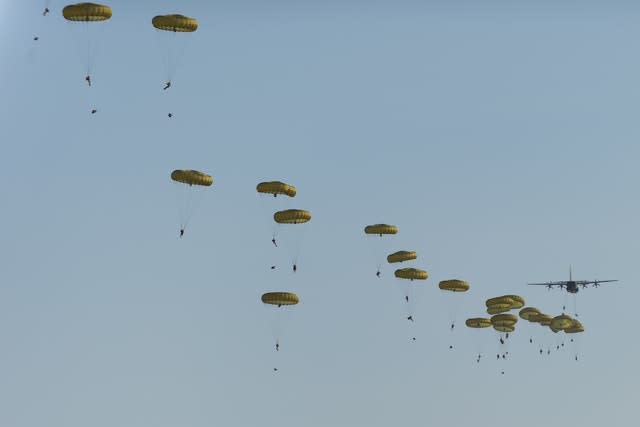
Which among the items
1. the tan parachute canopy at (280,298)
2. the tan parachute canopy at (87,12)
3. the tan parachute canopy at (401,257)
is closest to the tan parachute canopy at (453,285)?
the tan parachute canopy at (401,257)

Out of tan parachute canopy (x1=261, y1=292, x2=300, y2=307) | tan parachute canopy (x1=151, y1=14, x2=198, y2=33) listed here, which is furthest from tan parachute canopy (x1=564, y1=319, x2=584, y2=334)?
tan parachute canopy (x1=151, y1=14, x2=198, y2=33)

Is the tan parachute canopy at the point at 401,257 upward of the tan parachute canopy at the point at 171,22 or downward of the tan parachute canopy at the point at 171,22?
downward

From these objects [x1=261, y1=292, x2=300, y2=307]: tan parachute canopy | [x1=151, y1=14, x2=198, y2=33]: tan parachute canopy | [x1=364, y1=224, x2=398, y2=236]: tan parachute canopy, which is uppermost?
[x1=151, y1=14, x2=198, y2=33]: tan parachute canopy

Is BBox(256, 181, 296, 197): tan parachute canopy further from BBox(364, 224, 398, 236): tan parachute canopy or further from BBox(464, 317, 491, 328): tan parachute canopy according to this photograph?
BBox(464, 317, 491, 328): tan parachute canopy

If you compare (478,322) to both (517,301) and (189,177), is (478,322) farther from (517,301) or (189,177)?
(189,177)

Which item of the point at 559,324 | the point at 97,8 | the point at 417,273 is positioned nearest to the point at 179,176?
the point at 97,8

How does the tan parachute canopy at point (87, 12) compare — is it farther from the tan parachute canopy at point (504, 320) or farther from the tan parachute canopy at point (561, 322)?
the tan parachute canopy at point (561, 322)

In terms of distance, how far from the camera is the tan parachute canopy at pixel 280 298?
146625 mm

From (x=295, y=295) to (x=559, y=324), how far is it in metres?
47.5

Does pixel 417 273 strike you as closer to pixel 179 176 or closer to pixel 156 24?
pixel 179 176

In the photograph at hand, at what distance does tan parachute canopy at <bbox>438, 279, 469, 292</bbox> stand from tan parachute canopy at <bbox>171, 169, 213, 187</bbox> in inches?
1580

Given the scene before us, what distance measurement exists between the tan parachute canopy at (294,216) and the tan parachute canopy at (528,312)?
46.3m

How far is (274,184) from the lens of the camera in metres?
144

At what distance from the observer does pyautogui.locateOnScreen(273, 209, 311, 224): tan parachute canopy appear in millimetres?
145500
